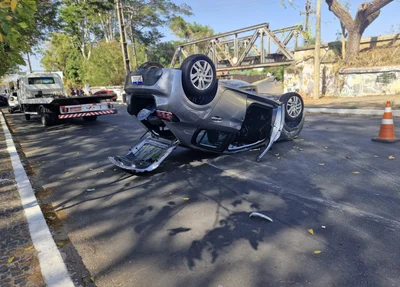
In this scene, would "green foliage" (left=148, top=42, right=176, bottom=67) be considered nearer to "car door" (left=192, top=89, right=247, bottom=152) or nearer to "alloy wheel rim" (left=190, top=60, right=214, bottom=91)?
"car door" (left=192, top=89, right=247, bottom=152)

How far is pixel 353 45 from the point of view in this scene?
17.5 metres

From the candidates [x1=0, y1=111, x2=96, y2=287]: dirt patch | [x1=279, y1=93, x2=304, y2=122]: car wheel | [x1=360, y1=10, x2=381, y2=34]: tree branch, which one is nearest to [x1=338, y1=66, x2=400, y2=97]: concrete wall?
[x1=360, y1=10, x2=381, y2=34]: tree branch

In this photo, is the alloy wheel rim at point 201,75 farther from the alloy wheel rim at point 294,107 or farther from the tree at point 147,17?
the tree at point 147,17

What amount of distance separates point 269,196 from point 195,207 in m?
1.02

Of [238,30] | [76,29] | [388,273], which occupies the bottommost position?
[388,273]

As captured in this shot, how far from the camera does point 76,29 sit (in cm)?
4003

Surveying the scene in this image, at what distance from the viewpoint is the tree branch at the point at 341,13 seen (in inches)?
692

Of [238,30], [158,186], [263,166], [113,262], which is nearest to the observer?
[113,262]

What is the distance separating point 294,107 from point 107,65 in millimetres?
32548

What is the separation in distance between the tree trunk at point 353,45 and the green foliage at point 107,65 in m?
25.6

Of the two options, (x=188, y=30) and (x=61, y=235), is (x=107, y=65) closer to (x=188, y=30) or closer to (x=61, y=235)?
(x=188, y=30)

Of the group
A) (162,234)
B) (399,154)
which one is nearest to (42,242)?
(162,234)

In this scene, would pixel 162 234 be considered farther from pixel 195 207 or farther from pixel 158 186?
pixel 158 186

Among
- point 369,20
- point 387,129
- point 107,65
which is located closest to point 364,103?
point 369,20
